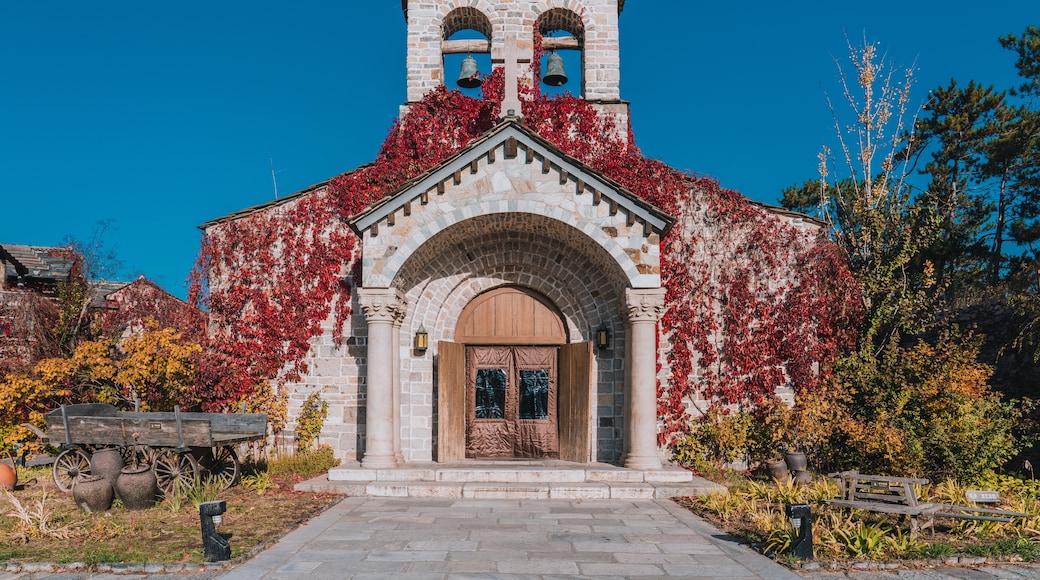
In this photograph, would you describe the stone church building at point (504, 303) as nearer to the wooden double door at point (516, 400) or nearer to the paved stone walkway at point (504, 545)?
the wooden double door at point (516, 400)

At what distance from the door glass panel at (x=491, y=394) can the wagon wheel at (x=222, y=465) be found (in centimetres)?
451

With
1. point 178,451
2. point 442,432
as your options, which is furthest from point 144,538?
point 442,432

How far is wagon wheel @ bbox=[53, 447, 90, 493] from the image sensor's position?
11.1 meters

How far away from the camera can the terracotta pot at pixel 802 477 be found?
12.3m

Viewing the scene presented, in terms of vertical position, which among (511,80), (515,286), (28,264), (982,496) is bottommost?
(982,496)

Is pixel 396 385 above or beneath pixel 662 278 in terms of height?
beneath

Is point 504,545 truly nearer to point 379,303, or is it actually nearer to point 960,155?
point 379,303

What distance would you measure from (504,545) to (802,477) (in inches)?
275

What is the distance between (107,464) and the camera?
10.3 m

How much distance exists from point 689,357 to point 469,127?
667 centimetres

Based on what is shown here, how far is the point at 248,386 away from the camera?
1377 cm

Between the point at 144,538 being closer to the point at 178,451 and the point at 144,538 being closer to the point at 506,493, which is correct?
the point at 178,451

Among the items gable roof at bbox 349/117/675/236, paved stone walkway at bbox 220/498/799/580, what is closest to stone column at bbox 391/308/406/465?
gable roof at bbox 349/117/675/236

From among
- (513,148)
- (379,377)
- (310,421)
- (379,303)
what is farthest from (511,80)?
(310,421)
